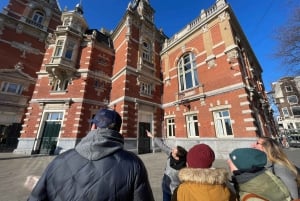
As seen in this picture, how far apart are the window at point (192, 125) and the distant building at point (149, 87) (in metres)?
0.08

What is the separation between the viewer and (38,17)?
18547 millimetres

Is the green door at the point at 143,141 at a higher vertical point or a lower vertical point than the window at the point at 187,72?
lower

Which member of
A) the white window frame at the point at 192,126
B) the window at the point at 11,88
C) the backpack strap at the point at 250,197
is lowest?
the backpack strap at the point at 250,197

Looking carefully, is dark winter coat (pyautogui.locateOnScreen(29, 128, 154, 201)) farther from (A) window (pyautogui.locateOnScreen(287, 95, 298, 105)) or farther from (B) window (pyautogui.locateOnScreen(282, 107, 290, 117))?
(B) window (pyautogui.locateOnScreen(282, 107, 290, 117))

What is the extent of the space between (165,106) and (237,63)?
7703 millimetres

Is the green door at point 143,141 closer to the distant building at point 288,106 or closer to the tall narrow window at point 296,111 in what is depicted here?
the distant building at point 288,106

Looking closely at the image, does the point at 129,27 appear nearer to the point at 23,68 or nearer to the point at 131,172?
the point at 23,68

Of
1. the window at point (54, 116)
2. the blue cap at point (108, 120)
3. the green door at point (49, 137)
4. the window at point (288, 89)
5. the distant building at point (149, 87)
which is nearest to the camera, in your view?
the blue cap at point (108, 120)

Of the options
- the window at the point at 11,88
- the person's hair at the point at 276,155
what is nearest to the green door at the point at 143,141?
the person's hair at the point at 276,155

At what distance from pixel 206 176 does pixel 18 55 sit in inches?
847

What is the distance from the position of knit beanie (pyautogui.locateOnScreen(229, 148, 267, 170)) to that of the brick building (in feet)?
62.1

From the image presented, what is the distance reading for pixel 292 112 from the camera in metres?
33.7

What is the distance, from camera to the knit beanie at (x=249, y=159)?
171 centimetres

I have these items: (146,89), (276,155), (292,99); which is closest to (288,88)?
(292,99)
